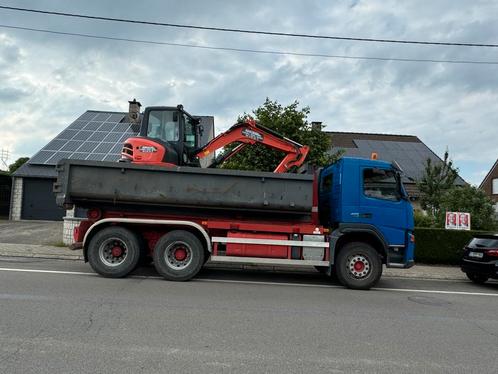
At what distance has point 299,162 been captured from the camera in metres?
10.7

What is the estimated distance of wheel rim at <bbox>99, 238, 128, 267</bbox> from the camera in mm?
9266

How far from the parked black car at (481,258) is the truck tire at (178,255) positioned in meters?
7.15

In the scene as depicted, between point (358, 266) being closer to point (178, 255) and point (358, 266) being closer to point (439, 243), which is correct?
point (178, 255)

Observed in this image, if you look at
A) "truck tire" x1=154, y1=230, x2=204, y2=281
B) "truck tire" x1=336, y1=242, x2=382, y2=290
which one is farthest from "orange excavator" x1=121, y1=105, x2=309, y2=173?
"truck tire" x1=336, y1=242, x2=382, y2=290

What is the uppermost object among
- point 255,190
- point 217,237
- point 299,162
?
point 299,162

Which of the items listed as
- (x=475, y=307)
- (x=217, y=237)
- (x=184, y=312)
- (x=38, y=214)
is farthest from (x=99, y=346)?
(x=38, y=214)

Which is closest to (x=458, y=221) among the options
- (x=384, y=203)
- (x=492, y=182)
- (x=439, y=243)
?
(x=439, y=243)

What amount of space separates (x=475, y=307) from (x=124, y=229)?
7.20 metres

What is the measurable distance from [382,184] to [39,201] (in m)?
19.9

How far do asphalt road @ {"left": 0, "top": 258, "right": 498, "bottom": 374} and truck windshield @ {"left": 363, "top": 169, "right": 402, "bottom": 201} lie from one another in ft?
6.87

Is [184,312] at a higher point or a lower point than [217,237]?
lower

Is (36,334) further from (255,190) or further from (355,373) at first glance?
(255,190)

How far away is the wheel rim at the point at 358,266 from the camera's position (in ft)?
30.4

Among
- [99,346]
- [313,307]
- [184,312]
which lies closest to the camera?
[99,346]
